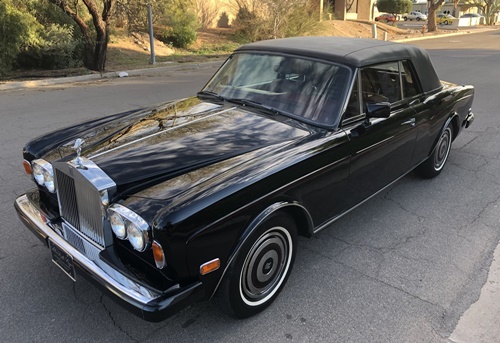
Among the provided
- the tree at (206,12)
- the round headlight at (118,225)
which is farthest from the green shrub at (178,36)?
the round headlight at (118,225)

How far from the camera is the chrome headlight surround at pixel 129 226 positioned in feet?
6.97

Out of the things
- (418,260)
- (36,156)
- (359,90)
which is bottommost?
(418,260)

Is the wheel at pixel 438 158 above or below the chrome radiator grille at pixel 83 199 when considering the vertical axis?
below

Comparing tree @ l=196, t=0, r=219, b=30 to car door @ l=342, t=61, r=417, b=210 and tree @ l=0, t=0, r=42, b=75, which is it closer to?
tree @ l=0, t=0, r=42, b=75

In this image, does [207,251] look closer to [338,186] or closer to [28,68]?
[338,186]

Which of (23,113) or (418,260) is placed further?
(23,113)

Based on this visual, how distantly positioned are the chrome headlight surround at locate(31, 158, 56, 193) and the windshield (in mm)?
1647

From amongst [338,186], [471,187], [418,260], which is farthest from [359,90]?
[471,187]

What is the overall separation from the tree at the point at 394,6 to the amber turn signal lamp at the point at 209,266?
65.5 metres

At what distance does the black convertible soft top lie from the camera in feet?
11.1

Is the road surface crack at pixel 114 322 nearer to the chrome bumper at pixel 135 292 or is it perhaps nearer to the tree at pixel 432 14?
the chrome bumper at pixel 135 292

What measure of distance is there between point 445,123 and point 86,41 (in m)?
12.2

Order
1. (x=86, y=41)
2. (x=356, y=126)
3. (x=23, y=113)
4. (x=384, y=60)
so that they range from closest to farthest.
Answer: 1. (x=356, y=126)
2. (x=384, y=60)
3. (x=23, y=113)
4. (x=86, y=41)

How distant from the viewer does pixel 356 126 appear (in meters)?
3.24
